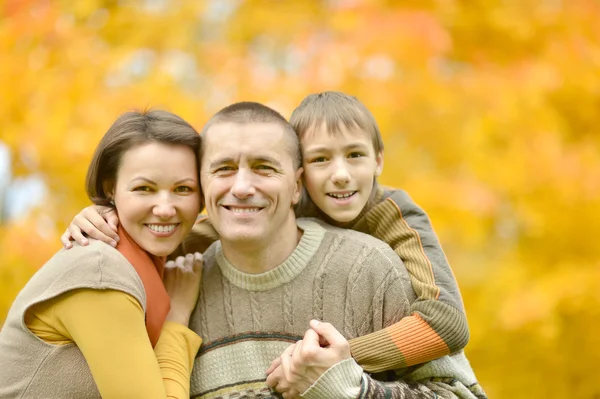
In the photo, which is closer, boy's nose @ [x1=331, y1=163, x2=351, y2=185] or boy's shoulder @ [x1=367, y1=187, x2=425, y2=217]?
boy's nose @ [x1=331, y1=163, x2=351, y2=185]

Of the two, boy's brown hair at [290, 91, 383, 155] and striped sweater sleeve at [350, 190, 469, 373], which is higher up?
boy's brown hair at [290, 91, 383, 155]

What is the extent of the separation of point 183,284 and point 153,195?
A: 456 millimetres

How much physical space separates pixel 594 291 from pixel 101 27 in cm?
398

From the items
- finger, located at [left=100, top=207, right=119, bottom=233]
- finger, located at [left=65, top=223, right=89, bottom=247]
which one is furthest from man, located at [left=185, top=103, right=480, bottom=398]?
finger, located at [left=65, top=223, right=89, bottom=247]

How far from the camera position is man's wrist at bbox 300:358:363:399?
2596 millimetres

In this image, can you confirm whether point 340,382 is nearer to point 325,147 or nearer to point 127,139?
point 325,147

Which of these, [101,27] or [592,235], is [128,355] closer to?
[101,27]

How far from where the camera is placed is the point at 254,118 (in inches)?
115

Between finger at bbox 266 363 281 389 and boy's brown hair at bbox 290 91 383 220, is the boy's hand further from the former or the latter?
boy's brown hair at bbox 290 91 383 220

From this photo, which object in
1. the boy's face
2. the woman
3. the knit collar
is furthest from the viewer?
the boy's face

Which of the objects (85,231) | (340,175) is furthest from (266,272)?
(85,231)

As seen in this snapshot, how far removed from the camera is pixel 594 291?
535cm

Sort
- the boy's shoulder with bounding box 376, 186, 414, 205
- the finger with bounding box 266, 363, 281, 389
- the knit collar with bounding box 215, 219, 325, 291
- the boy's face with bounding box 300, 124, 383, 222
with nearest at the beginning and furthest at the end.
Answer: the finger with bounding box 266, 363, 281, 389, the knit collar with bounding box 215, 219, 325, 291, the boy's face with bounding box 300, 124, 383, 222, the boy's shoulder with bounding box 376, 186, 414, 205

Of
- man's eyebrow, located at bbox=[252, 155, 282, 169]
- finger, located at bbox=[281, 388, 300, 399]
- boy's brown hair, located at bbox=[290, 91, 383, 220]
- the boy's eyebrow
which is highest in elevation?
boy's brown hair, located at bbox=[290, 91, 383, 220]
